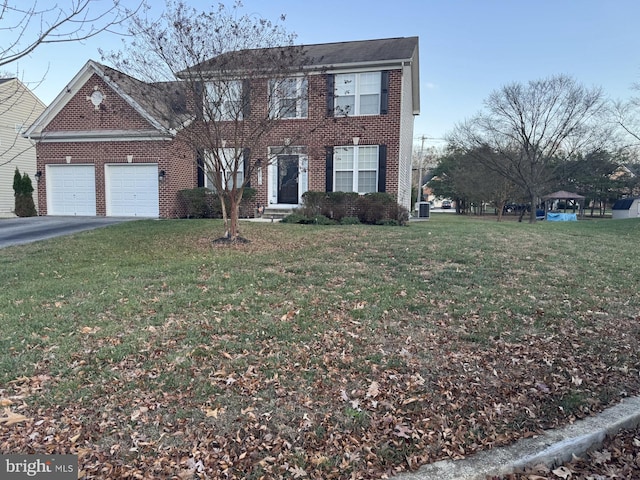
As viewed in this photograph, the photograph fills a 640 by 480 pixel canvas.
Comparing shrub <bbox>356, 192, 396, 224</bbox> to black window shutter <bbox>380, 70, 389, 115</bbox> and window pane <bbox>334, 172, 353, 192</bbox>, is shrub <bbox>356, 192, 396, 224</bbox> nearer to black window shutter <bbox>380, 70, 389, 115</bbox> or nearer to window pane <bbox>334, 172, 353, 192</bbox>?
window pane <bbox>334, 172, 353, 192</bbox>

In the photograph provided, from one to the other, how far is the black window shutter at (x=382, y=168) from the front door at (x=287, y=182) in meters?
3.08

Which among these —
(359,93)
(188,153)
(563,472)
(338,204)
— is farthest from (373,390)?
(359,93)

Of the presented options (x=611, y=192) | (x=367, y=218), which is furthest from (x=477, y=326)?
(x=611, y=192)

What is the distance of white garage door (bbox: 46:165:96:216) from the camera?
1509 centimetres

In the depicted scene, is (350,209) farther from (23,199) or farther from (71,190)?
(23,199)

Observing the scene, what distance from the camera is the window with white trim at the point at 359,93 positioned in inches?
553

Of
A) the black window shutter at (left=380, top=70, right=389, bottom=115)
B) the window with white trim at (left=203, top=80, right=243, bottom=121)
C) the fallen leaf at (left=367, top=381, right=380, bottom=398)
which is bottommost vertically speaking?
the fallen leaf at (left=367, top=381, right=380, bottom=398)

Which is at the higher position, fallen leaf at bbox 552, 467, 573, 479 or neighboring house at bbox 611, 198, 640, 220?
neighboring house at bbox 611, 198, 640, 220

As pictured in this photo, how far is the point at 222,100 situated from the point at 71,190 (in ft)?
35.1

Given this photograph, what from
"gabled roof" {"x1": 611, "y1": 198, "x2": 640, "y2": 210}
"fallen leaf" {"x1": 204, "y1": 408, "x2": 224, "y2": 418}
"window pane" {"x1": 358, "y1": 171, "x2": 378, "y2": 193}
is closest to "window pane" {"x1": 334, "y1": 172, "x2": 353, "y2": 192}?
"window pane" {"x1": 358, "y1": 171, "x2": 378, "y2": 193}

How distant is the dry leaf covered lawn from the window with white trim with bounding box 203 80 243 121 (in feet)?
10.0

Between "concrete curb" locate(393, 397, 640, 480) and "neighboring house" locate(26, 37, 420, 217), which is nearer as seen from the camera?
"concrete curb" locate(393, 397, 640, 480)

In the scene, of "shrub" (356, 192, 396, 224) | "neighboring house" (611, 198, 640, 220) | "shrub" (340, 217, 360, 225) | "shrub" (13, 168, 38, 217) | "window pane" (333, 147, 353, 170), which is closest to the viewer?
"shrub" (340, 217, 360, 225)

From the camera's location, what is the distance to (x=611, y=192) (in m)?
37.1
